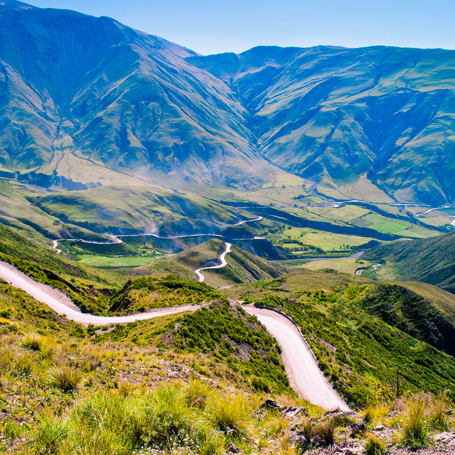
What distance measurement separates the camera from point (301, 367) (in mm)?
27469

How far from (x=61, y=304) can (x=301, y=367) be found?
28.0 m

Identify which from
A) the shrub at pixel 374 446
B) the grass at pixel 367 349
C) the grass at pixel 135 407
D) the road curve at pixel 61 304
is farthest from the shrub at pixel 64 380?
the road curve at pixel 61 304

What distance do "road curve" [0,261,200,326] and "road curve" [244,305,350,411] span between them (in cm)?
976

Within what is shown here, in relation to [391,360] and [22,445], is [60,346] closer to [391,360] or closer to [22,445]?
[22,445]

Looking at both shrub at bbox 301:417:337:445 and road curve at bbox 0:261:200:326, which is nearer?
shrub at bbox 301:417:337:445

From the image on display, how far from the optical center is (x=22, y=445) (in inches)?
235

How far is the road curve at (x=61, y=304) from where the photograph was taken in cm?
3331

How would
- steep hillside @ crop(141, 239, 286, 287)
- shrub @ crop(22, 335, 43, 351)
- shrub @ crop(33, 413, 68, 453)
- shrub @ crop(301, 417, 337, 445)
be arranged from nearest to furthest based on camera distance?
shrub @ crop(33, 413, 68, 453), shrub @ crop(301, 417, 337, 445), shrub @ crop(22, 335, 43, 351), steep hillside @ crop(141, 239, 286, 287)

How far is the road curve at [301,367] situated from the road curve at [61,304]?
976cm

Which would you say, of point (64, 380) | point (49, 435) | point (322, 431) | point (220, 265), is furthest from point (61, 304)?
point (220, 265)

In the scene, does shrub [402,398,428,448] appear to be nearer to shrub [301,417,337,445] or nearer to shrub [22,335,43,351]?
shrub [301,417,337,445]

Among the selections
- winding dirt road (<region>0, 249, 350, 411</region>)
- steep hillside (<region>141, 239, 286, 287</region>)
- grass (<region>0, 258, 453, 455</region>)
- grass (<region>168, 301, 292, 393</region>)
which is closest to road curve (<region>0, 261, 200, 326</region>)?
winding dirt road (<region>0, 249, 350, 411</region>)

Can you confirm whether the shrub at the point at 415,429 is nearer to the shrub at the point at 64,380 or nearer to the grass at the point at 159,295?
the shrub at the point at 64,380

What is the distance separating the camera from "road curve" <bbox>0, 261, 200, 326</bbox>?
33312mm
